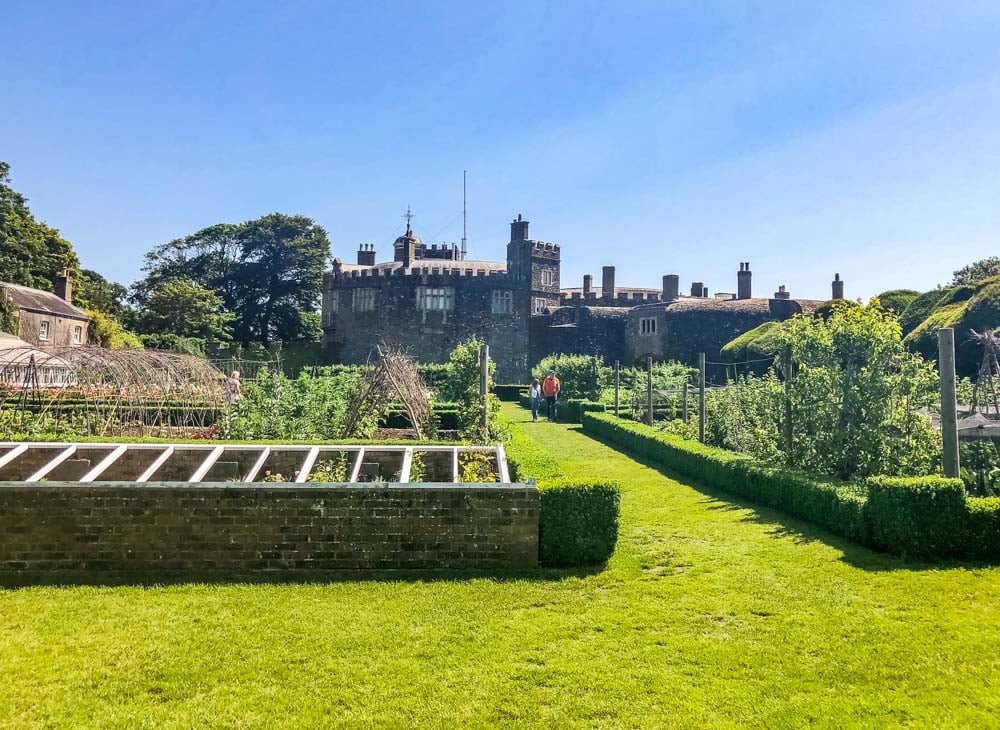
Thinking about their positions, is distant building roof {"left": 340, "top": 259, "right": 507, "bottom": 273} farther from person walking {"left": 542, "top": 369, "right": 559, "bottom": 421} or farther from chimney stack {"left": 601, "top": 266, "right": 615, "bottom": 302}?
person walking {"left": 542, "top": 369, "right": 559, "bottom": 421}

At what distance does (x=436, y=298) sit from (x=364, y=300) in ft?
14.2

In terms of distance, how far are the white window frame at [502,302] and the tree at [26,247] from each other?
23.1 meters

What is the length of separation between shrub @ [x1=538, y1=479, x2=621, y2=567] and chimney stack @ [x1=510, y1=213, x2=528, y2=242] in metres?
34.9

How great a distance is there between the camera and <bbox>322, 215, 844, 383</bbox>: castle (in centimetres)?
3572

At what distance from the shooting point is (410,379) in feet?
42.5

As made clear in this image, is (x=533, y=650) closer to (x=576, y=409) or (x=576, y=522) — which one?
(x=576, y=522)

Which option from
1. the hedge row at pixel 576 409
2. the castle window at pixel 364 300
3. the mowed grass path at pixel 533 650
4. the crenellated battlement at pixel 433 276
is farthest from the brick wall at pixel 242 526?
the castle window at pixel 364 300

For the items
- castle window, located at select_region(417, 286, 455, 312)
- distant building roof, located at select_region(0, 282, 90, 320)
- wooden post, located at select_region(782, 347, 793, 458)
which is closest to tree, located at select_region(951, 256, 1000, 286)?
castle window, located at select_region(417, 286, 455, 312)

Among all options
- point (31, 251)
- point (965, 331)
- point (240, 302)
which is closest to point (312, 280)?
point (240, 302)

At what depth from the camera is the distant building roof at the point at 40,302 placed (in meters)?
31.2

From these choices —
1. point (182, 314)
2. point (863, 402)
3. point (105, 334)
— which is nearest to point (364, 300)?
point (182, 314)

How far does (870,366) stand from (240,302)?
149ft

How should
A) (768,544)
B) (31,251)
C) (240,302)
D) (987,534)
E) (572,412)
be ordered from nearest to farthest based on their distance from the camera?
(987,534) → (768,544) → (572,412) → (31,251) → (240,302)

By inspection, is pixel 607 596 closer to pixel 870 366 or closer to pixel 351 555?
pixel 351 555
